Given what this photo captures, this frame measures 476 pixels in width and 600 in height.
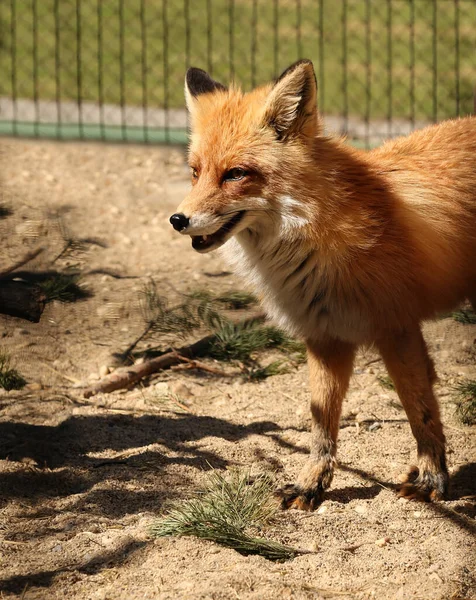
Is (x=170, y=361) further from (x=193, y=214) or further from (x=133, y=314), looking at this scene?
(x=193, y=214)

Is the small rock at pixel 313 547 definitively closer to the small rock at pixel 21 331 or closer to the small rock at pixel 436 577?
the small rock at pixel 436 577

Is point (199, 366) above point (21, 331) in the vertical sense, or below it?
below

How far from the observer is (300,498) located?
14.8ft

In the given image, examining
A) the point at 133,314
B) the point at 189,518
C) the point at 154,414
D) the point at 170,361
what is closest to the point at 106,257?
the point at 133,314

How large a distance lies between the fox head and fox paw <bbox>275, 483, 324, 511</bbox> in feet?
4.49

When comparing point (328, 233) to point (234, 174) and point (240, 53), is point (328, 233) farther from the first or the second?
point (240, 53)

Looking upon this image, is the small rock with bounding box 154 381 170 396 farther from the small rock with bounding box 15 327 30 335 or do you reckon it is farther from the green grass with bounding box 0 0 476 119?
the green grass with bounding box 0 0 476 119

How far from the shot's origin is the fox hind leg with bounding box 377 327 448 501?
4391mm

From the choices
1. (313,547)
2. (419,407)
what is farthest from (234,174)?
(313,547)

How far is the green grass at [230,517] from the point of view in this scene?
377 cm

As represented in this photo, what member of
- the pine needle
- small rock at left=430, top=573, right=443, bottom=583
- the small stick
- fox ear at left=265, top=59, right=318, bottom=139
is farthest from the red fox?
the pine needle

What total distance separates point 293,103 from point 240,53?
872 cm

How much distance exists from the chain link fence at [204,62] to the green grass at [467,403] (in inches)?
174

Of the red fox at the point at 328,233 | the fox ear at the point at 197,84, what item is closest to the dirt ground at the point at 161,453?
the red fox at the point at 328,233
